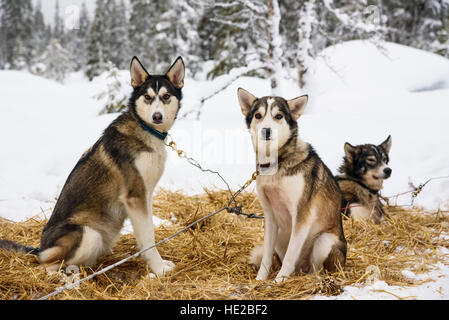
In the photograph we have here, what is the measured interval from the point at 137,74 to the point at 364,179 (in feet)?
11.2

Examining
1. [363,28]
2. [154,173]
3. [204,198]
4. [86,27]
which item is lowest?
[204,198]

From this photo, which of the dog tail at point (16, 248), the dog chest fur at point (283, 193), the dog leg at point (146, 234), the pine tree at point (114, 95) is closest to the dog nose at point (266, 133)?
the dog chest fur at point (283, 193)

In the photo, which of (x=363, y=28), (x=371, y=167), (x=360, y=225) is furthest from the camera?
(x=363, y=28)

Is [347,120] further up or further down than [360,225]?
further up

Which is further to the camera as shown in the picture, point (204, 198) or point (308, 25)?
point (308, 25)

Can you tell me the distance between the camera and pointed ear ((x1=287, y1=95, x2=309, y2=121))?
2873 mm

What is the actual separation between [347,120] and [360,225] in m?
4.53

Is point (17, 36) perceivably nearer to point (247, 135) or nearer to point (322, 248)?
point (247, 135)

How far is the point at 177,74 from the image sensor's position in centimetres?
338

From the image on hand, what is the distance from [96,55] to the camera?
30547 millimetres

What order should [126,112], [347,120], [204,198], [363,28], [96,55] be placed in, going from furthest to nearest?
[96,55] < [363,28] < [347,120] < [204,198] < [126,112]

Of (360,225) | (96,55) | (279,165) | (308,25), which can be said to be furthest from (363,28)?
(96,55)

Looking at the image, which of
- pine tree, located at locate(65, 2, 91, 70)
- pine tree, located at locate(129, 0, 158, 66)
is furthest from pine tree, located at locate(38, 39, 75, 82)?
pine tree, located at locate(129, 0, 158, 66)

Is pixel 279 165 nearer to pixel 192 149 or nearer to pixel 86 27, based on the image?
pixel 192 149
